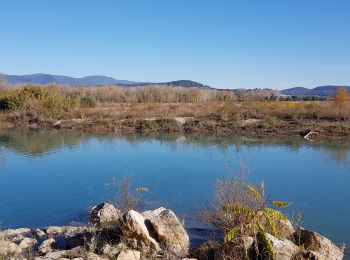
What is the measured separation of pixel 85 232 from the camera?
8258 millimetres

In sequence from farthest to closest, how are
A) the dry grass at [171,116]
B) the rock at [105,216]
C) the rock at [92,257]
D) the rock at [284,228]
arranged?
1. the dry grass at [171,116]
2. the rock at [105,216]
3. the rock at [284,228]
4. the rock at [92,257]

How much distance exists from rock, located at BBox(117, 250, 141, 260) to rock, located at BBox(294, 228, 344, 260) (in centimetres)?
302

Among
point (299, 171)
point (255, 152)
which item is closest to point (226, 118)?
point (255, 152)

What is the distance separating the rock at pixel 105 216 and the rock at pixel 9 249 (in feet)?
5.24

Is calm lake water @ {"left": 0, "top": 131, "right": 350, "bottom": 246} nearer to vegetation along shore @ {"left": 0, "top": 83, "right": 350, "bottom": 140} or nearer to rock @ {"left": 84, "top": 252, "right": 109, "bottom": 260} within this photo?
vegetation along shore @ {"left": 0, "top": 83, "right": 350, "bottom": 140}

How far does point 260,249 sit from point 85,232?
3422 mm

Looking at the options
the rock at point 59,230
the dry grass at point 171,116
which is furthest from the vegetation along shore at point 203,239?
the dry grass at point 171,116

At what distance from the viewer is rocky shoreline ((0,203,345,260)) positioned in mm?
A: 7223

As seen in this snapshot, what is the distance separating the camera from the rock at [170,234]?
25.8 ft

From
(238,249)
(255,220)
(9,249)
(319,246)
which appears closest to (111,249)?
(9,249)

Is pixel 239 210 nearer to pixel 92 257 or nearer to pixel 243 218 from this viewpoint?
pixel 243 218

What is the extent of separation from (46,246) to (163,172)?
885cm

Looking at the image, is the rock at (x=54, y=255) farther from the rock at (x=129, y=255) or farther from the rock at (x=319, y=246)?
the rock at (x=319, y=246)

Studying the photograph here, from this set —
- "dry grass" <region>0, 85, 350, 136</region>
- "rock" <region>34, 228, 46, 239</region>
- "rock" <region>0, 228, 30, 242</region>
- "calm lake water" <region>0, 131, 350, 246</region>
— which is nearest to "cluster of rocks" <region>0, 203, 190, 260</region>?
"rock" <region>0, 228, 30, 242</region>
